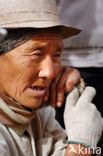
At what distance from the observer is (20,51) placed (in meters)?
1.33

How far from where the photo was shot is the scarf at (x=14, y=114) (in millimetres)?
1353

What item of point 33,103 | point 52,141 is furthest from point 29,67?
point 52,141

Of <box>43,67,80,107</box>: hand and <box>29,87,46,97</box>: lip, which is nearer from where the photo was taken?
<box>29,87,46,97</box>: lip

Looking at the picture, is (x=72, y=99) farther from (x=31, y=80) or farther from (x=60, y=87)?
(x=31, y=80)

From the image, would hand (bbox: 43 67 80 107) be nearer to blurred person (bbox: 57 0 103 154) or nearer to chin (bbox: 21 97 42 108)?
chin (bbox: 21 97 42 108)

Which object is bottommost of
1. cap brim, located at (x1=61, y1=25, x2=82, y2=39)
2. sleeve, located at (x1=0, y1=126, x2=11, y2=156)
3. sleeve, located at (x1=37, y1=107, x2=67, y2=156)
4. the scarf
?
sleeve, located at (x1=37, y1=107, x2=67, y2=156)

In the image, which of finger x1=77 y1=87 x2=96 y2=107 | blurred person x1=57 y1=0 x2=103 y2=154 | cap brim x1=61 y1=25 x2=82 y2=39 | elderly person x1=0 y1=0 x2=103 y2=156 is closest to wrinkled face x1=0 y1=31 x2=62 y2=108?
elderly person x1=0 y1=0 x2=103 y2=156

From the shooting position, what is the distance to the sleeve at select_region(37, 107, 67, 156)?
1513 mm

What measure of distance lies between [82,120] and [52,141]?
302 millimetres

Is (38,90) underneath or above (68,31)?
underneath

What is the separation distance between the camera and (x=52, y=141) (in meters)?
1.59

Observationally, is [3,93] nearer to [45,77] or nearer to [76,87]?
[45,77]

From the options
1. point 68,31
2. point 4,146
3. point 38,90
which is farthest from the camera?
point 68,31

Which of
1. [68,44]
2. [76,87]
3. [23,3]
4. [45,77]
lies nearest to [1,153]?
[45,77]
